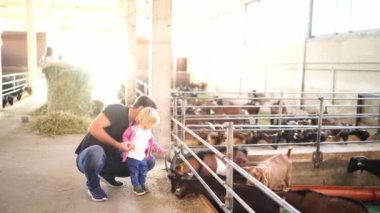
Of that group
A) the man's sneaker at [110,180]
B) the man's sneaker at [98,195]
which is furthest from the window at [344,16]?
the man's sneaker at [98,195]

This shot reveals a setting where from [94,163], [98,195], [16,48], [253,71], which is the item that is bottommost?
[98,195]

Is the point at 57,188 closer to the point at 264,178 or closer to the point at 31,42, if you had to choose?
the point at 264,178

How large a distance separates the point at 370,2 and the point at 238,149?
646 centimetres

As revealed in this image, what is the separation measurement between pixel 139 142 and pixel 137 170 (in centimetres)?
36

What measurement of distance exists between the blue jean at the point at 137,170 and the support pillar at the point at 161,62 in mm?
2194

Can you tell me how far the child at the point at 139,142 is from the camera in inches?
177

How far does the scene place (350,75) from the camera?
418 inches

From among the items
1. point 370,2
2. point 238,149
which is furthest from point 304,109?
point 238,149

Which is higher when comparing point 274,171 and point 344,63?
point 344,63

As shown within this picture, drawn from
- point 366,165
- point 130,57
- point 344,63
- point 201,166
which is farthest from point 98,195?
point 130,57

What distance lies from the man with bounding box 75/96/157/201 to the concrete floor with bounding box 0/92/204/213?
0.22 meters

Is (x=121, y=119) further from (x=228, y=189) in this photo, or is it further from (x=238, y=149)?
(x=238, y=149)

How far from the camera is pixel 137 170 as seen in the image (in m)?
4.75

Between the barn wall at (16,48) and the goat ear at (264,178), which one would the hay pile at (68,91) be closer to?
the goat ear at (264,178)
